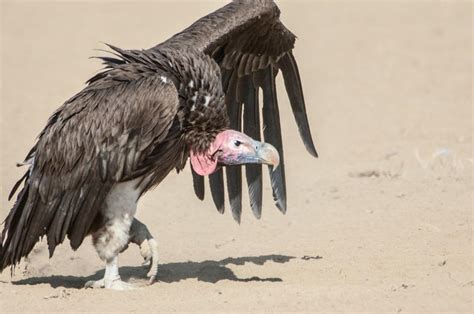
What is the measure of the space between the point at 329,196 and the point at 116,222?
3925 millimetres

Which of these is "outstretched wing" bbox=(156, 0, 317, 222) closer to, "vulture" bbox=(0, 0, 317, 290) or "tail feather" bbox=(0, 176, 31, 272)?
"vulture" bbox=(0, 0, 317, 290)

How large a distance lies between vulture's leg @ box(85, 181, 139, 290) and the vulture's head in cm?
63

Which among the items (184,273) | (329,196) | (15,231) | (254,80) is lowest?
(184,273)

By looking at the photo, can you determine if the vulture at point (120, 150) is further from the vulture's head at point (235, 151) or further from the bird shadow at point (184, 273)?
the bird shadow at point (184, 273)

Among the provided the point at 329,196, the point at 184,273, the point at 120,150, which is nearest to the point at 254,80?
the point at 329,196

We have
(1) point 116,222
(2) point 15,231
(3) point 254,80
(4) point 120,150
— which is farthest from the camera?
(3) point 254,80

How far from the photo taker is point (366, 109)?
688 inches

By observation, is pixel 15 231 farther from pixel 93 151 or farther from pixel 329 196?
pixel 329 196

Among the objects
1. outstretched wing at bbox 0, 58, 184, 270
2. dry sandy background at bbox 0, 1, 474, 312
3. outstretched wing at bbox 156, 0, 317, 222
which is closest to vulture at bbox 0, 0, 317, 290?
outstretched wing at bbox 0, 58, 184, 270

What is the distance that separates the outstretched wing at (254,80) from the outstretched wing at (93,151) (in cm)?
162

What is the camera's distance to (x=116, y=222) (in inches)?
354

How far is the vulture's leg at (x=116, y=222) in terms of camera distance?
898 cm

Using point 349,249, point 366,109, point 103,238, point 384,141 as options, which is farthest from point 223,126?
point 366,109

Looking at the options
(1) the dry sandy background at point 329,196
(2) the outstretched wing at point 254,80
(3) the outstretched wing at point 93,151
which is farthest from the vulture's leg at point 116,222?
(2) the outstretched wing at point 254,80
